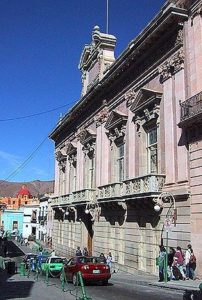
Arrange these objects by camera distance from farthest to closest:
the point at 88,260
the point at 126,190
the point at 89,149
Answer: the point at 89,149
the point at 126,190
the point at 88,260

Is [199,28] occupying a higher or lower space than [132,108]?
higher

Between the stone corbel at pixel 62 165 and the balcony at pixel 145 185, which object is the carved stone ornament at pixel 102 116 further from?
the stone corbel at pixel 62 165

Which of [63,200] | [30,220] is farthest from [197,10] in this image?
[30,220]

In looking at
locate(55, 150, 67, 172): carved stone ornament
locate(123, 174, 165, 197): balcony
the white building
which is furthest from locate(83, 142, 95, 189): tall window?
the white building

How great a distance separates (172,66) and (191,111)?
3.90m

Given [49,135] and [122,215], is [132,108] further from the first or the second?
[49,135]

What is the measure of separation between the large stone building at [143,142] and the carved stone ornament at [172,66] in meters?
0.06

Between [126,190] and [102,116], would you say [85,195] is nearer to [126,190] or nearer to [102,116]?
[102,116]

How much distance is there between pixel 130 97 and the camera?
94.7ft

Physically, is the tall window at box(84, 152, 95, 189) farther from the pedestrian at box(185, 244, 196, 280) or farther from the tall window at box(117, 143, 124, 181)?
the pedestrian at box(185, 244, 196, 280)

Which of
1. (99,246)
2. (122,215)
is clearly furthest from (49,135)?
(122,215)

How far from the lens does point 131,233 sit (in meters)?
27.2

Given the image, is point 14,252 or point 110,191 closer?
point 110,191

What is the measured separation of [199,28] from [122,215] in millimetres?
13385
